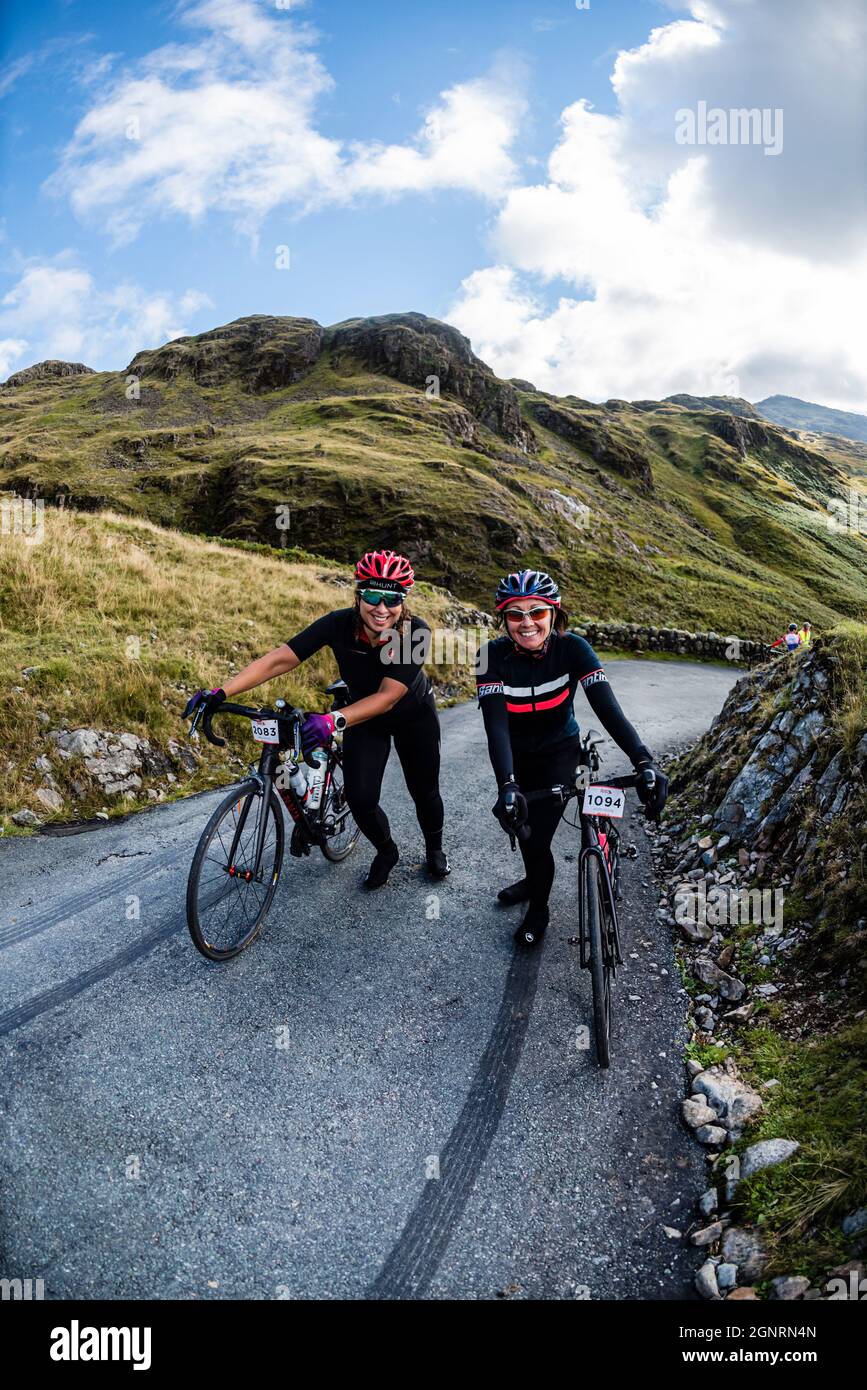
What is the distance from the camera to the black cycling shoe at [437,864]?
6.68 m

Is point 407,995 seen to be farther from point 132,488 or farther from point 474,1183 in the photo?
point 132,488

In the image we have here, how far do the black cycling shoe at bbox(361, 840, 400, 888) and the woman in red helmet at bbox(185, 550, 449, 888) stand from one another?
1cm

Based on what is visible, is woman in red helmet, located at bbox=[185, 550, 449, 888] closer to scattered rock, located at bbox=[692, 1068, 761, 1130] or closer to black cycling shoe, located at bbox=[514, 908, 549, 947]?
black cycling shoe, located at bbox=[514, 908, 549, 947]

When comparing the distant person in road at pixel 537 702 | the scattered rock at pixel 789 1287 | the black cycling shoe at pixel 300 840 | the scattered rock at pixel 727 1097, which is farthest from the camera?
the black cycling shoe at pixel 300 840

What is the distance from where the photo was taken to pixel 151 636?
11641 mm

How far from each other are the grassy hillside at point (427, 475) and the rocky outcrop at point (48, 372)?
7441 mm

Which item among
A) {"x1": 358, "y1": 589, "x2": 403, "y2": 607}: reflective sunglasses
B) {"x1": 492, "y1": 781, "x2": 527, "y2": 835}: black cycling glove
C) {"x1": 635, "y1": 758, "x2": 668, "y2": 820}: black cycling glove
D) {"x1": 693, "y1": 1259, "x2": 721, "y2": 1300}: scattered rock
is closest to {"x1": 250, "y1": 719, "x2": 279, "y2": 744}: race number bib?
{"x1": 358, "y1": 589, "x2": 403, "y2": 607}: reflective sunglasses

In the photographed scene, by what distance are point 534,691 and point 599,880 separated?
1539mm

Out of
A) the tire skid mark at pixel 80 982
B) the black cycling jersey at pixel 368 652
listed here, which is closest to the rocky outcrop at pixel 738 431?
the black cycling jersey at pixel 368 652

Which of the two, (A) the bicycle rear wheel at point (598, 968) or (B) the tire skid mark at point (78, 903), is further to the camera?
(B) the tire skid mark at point (78, 903)

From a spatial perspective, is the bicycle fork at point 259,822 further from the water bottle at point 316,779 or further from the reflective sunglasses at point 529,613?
the reflective sunglasses at point 529,613

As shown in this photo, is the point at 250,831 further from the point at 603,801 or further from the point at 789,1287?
the point at 789,1287

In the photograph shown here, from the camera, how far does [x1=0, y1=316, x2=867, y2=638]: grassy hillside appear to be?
4328 centimetres
